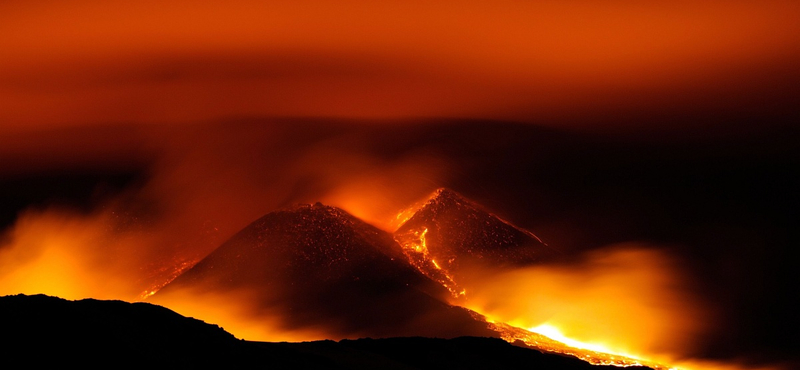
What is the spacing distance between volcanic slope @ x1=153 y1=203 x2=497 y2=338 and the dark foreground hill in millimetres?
60051

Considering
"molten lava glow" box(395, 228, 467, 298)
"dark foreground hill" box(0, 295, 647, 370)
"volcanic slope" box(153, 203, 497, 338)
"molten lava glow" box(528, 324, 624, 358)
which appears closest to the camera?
"dark foreground hill" box(0, 295, 647, 370)

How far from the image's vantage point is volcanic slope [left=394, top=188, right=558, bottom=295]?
13775 cm

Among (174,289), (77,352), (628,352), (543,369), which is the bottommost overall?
(77,352)

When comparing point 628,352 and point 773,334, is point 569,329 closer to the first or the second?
point 628,352

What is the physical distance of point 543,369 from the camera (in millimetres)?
52156

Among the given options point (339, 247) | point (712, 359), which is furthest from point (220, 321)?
point (712, 359)

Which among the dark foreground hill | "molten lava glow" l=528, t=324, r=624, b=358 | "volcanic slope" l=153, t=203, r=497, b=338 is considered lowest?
the dark foreground hill

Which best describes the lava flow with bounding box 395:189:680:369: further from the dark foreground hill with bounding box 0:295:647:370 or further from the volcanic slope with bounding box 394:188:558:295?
the dark foreground hill with bounding box 0:295:647:370

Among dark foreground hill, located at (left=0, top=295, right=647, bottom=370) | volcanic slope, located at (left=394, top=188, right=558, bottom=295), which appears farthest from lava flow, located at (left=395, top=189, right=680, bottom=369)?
dark foreground hill, located at (left=0, top=295, right=647, bottom=370)

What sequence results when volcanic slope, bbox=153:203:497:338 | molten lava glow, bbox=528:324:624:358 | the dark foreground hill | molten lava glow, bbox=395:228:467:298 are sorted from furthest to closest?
molten lava glow, bbox=395:228:467:298 < volcanic slope, bbox=153:203:497:338 < molten lava glow, bbox=528:324:624:358 < the dark foreground hill

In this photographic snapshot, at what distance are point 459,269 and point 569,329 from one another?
775 inches

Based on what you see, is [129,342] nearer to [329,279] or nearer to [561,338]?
[561,338]

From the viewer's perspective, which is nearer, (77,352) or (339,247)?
(77,352)

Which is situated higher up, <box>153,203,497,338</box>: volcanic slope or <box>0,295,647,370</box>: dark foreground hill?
<box>153,203,497,338</box>: volcanic slope
